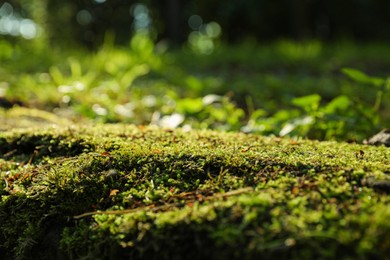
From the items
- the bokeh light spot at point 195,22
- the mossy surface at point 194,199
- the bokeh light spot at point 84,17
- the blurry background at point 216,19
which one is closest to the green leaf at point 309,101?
the mossy surface at point 194,199

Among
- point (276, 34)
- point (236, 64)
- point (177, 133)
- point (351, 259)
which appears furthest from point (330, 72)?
point (276, 34)

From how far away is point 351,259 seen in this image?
3.84 feet

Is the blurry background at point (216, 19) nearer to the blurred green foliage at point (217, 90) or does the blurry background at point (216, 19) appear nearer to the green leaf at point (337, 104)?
the blurred green foliage at point (217, 90)

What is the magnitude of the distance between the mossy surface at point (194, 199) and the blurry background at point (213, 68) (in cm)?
98

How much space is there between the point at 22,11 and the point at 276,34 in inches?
461

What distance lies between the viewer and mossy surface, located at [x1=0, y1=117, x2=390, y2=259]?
1251 millimetres

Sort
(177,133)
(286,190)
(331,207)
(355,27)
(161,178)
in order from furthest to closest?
(355,27) → (177,133) → (161,178) → (286,190) → (331,207)

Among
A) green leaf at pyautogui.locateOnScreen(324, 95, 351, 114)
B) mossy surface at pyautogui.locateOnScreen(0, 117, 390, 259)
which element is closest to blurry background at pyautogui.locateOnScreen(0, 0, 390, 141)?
green leaf at pyautogui.locateOnScreen(324, 95, 351, 114)

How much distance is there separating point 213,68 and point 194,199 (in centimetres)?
578

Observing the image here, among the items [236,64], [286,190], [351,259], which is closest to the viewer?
[351,259]

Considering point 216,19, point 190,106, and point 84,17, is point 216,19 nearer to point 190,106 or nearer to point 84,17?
point 84,17

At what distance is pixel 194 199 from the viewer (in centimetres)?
151

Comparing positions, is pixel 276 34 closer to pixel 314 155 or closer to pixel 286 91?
pixel 286 91

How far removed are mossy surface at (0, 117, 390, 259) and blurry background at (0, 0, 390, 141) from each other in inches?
38.7
